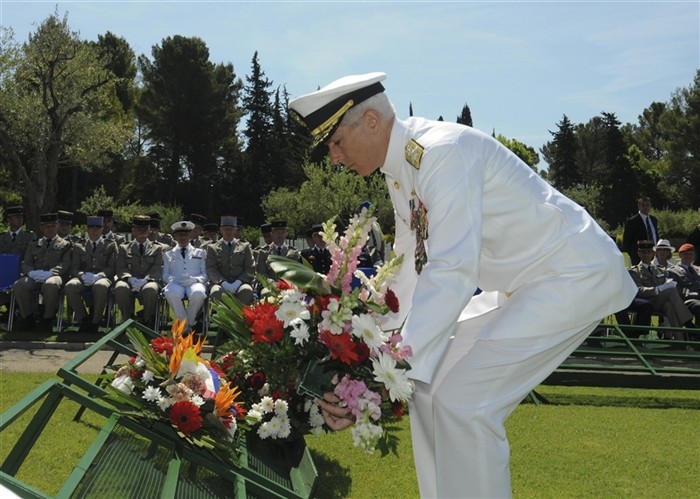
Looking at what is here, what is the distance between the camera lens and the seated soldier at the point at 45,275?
13.0 meters

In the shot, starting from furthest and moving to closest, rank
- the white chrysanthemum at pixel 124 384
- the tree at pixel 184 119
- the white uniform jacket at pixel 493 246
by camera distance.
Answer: the tree at pixel 184 119
the white chrysanthemum at pixel 124 384
the white uniform jacket at pixel 493 246

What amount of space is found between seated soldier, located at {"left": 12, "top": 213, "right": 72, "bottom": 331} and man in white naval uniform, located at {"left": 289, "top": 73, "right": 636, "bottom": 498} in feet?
36.1

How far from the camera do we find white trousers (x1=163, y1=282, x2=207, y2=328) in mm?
12711

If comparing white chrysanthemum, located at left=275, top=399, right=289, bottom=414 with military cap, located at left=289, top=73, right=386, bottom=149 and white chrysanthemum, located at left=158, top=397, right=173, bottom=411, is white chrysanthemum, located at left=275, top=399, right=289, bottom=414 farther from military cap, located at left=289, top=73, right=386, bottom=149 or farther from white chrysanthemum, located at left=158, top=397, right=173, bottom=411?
military cap, located at left=289, top=73, right=386, bottom=149

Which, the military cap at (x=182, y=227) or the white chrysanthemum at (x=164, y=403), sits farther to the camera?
the military cap at (x=182, y=227)

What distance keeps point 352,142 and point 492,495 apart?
1.50 m

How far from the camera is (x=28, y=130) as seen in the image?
3075 cm

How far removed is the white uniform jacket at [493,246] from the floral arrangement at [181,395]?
969 millimetres

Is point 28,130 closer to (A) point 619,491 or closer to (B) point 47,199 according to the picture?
(B) point 47,199

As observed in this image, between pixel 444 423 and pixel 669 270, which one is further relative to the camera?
pixel 669 270

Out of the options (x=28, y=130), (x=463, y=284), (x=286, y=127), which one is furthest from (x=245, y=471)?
(x=286, y=127)

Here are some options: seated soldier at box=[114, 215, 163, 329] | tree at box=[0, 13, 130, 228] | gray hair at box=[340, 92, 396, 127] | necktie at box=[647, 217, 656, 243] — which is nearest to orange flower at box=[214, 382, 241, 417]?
gray hair at box=[340, 92, 396, 127]

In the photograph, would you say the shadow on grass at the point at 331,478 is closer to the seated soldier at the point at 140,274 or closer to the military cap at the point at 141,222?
the seated soldier at the point at 140,274

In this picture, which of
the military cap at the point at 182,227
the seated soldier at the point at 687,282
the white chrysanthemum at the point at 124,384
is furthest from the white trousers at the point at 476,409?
the seated soldier at the point at 687,282
